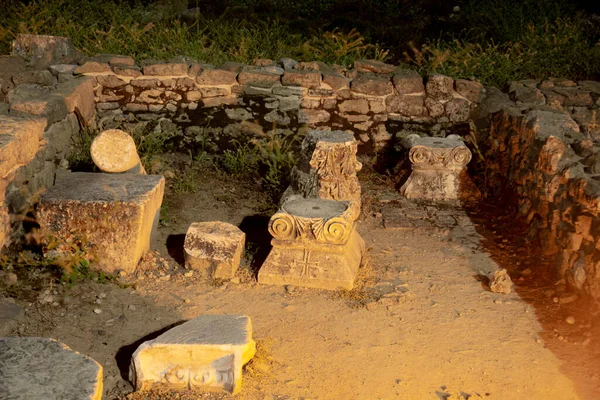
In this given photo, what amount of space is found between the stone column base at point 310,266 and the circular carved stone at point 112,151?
5.33 feet

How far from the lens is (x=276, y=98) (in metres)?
8.12

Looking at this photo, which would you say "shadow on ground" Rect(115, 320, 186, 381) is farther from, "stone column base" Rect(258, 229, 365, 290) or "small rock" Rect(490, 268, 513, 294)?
"small rock" Rect(490, 268, 513, 294)

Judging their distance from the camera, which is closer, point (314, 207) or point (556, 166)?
point (314, 207)

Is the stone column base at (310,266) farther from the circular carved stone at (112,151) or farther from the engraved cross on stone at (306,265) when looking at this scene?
the circular carved stone at (112,151)

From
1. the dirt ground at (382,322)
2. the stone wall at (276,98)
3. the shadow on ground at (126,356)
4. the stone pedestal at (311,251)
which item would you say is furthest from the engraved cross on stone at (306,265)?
the stone wall at (276,98)

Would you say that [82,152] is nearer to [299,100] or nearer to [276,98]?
[276,98]

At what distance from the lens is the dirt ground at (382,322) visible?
4.29 metres

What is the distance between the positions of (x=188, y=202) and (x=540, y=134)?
3514 mm

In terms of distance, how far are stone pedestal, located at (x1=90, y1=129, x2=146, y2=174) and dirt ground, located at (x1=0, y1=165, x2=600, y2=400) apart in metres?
0.76

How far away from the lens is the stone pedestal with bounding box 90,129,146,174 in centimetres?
600

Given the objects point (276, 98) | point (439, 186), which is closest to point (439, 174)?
point (439, 186)

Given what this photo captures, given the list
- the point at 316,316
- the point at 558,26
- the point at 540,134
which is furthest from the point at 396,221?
the point at 558,26

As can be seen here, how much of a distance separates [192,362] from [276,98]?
4.60 metres

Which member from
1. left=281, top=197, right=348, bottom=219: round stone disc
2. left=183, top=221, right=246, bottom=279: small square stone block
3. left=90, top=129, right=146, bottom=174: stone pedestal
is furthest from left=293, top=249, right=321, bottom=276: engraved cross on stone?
left=90, top=129, right=146, bottom=174: stone pedestal
